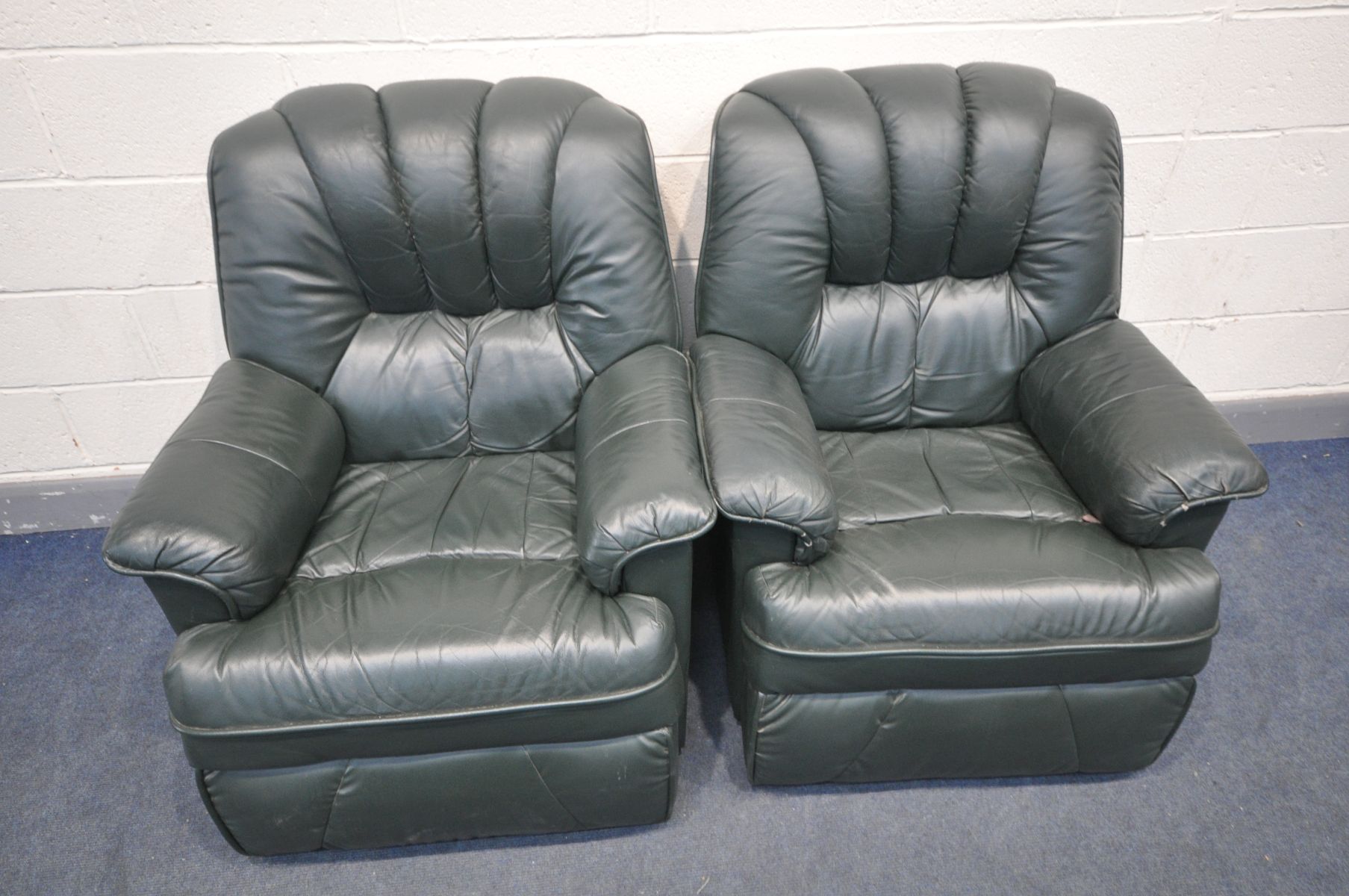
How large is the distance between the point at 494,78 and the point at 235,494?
99 cm

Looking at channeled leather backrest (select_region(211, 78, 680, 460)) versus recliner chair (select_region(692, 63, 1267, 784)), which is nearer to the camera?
recliner chair (select_region(692, 63, 1267, 784))

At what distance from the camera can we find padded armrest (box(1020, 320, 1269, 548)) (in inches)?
54.6

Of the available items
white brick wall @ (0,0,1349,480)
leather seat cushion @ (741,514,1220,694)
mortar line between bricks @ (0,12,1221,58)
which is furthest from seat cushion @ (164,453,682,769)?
mortar line between bricks @ (0,12,1221,58)

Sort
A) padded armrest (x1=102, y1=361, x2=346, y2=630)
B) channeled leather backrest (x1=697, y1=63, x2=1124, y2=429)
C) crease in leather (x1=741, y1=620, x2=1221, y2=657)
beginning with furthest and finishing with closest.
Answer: channeled leather backrest (x1=697, y1=63, x2=1124, y2=429) < crease in leather (x1=741, y1=620, x2=1221, y2=657) < padded armrest (x1=102, y1=361, x2=346, y2=630)

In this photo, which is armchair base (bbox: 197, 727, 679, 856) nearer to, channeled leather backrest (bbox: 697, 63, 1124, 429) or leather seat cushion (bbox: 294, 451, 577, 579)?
leather seat cushion (bbox: 294, 451, 577, 579)

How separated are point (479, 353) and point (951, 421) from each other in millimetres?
997

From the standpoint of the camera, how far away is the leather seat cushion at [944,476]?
1.55m

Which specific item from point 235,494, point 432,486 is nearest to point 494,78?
point 432,486

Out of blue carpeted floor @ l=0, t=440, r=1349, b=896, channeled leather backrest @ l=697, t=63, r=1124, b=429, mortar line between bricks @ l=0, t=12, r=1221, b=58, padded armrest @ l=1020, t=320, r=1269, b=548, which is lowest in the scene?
blue carpeted floor @ l=0, t=440, r=1349, b=896

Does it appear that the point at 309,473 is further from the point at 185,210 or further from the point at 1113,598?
the point at 1113,598

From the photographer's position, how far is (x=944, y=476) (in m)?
1.63

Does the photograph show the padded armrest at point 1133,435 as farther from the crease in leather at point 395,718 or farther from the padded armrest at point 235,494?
the padded armrest at point 235,494

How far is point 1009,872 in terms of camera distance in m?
1.47

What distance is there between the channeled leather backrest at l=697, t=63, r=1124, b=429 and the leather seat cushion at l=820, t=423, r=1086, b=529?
76 mm
